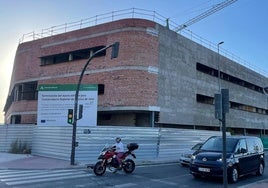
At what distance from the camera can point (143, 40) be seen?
29094mm

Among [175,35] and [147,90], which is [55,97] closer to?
[147,90]

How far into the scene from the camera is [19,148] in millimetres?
23281

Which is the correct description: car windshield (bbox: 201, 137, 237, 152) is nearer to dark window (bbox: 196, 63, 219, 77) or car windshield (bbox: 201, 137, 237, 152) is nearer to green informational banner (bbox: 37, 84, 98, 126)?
green informational banner (bbox: 37, 84, 98, 126)

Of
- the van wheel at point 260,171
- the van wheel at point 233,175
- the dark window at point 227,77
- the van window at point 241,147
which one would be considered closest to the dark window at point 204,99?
the dark window at point 227,77

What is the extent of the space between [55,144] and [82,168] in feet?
15.5

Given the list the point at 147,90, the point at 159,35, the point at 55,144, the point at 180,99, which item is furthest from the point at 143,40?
the point at 55,144

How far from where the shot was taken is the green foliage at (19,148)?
2297 cm

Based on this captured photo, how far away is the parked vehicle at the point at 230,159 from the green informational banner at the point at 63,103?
12.8 metres

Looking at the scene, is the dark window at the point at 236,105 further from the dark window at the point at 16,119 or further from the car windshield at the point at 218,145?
the car windshield at the point at 218,145

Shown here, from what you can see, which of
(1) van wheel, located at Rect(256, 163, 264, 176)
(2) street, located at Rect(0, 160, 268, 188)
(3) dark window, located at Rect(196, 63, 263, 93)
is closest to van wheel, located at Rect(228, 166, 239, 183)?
(2) street, located at Rect(0, 160, 268, 188)

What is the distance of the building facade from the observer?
28.7 metres

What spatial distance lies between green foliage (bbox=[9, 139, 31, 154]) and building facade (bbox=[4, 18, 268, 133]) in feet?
27.2

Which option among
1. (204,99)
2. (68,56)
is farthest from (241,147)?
(204,99)

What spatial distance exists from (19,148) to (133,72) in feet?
36.7
